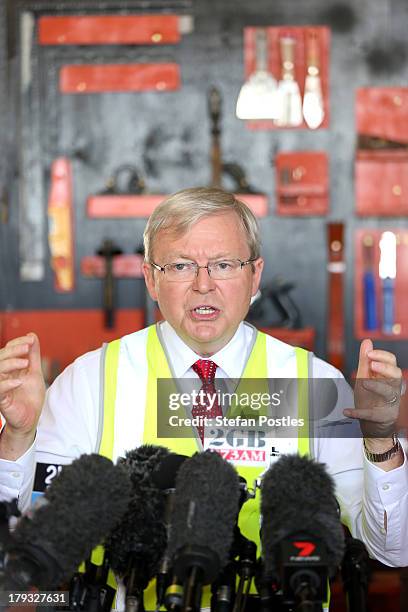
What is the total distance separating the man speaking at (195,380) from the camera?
5.74 feet

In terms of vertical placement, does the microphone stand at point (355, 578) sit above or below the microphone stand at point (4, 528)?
below

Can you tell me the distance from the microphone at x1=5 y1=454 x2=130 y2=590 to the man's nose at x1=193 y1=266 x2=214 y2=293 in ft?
1.85

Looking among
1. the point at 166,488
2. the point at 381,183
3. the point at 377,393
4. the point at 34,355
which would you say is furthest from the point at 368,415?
the point at 381,183

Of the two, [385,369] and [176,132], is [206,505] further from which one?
[176,132]

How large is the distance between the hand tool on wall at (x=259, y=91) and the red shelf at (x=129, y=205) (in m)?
0.45

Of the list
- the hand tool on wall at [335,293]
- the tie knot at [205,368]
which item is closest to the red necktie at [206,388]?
the tie knot at [205,368]

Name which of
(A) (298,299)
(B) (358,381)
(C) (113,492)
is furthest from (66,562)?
(A) (298,299)

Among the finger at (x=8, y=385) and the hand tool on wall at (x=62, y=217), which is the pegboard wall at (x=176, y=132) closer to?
the hand tool on wall at (x=62, y=217)

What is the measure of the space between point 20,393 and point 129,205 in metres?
3.45

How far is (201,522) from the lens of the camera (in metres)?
1.35

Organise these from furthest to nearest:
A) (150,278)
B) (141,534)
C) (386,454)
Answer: (150,278)
(386,454)
(141,534)

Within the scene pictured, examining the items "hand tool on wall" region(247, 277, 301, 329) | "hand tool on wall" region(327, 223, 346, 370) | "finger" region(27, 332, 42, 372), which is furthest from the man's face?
"hand tool on wall" region(327, 223, 346, 370)

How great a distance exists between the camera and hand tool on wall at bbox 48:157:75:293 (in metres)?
5.19

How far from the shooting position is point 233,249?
77.7 inches
